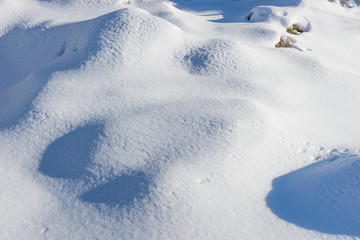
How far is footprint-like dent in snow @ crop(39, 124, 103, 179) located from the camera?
491 centimetres

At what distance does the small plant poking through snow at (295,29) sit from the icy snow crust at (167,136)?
180 centimetres

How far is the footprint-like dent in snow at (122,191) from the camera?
438 centimetres

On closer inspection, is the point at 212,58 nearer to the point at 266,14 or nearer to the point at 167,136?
the point at 167,136

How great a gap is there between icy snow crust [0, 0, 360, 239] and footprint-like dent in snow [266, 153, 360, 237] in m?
0.02

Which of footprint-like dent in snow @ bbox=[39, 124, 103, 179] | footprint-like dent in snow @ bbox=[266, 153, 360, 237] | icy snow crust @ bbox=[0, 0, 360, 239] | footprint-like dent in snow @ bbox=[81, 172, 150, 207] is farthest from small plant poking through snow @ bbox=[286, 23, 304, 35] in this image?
footprint-like dent in snow @ bbox=[81, 172, 150, 207]

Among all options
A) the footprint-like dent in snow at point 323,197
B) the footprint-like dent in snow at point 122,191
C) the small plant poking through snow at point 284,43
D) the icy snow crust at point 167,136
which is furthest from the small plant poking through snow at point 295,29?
the footprint-like dent in snow at point 122,191

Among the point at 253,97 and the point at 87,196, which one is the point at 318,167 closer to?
the point at 253,97

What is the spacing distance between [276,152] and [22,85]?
5.58m

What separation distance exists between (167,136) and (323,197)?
2506 millimetres

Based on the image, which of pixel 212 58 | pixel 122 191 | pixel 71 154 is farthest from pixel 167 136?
pixel 212 58

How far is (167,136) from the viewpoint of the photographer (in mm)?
5199

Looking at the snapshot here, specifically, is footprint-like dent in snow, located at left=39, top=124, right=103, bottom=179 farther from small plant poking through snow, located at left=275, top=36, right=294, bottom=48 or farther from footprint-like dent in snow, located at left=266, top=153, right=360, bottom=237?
small plant poking through snow, located at left=275, top=36, right=294, bottom=48

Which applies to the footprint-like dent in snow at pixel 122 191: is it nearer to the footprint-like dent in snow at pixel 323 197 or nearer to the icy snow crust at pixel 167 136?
the icy snow crust at pixel 167 136

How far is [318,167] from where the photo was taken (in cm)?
511
